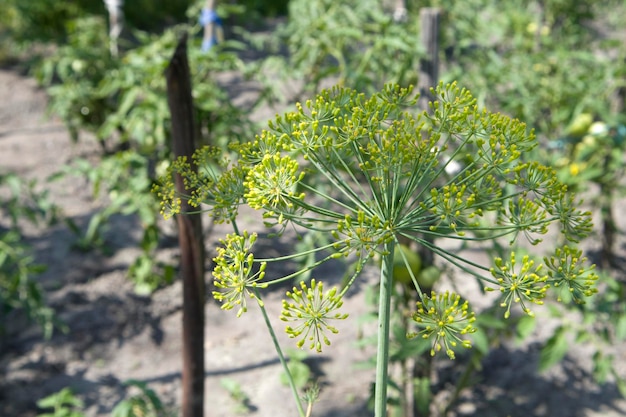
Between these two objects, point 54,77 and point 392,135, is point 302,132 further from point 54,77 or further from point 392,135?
point 54,77

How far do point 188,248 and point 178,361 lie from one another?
1.72 m

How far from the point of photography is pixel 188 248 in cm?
215

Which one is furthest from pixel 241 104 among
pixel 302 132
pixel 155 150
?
pixel 302 132

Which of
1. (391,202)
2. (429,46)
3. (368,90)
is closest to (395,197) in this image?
(391,202)

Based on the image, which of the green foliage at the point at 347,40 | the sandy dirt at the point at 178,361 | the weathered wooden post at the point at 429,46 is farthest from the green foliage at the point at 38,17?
the weathered wooden post at the point at 429,46

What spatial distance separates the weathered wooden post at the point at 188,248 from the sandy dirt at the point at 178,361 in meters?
0.76

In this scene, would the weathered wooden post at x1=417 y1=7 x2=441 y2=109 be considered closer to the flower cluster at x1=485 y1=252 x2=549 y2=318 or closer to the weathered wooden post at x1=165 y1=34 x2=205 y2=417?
the weathered wooden post at x1=165 y1=34 x2=205 y2=417

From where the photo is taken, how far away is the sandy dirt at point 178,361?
3.26 m

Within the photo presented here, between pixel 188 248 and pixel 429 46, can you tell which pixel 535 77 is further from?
pixel 188 248

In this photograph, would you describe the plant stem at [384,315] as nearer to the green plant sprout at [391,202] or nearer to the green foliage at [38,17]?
the green plant sprout at [391,202]

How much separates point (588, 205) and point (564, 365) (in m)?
1.57

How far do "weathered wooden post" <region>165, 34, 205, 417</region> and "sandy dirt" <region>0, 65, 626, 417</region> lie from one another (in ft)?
2.50

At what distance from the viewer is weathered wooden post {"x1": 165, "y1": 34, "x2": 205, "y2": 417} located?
6.53ft

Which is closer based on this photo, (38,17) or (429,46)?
(429,46)
